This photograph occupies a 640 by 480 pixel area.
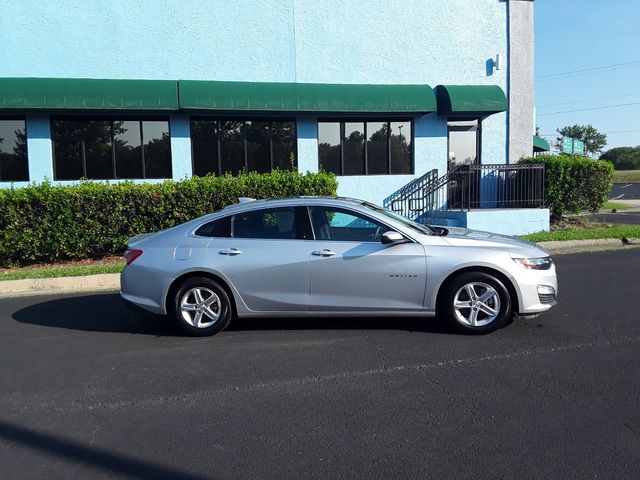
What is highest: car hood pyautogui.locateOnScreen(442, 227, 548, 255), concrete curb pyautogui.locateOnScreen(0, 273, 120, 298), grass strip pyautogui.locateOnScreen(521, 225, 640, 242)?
car hood pyautogui.locateOnScreen(442, 227, 548, 255)

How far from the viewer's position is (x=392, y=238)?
19.0ft

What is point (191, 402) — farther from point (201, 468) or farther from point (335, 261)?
point (335, 261)

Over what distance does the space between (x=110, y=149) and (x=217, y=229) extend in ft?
31.4

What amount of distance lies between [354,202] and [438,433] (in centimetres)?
329

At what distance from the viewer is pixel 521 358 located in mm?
5051

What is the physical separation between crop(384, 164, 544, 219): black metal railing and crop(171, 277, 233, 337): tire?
951 centimetres

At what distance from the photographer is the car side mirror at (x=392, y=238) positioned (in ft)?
19.0

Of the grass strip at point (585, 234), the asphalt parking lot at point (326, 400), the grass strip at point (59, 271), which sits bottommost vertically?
the asphalt parking lot at point (326, 400)

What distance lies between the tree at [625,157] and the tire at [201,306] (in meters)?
93.5

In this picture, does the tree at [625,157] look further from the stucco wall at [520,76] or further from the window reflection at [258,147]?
the window reflection at [258,147]

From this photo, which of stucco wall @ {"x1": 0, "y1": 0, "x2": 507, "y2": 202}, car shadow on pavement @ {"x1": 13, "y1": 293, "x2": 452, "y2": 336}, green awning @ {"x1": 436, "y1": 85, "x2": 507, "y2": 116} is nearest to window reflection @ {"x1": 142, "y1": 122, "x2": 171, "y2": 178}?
stucco wall @ {"x1": 0, "y1": 0, "x2": 507, "y2": 202}

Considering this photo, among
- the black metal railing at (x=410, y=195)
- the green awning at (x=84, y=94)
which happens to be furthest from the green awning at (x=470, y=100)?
the green awning at (x=84, y=94)

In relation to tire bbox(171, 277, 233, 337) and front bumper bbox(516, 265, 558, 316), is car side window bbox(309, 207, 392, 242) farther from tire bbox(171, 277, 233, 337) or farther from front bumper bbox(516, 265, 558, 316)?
front bumper bbox(516, 265, 558, 316)

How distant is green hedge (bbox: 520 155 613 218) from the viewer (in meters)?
14.5
